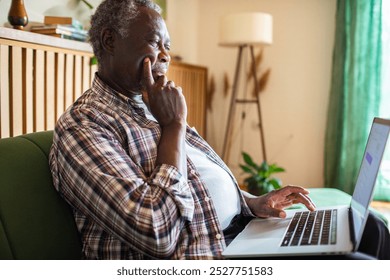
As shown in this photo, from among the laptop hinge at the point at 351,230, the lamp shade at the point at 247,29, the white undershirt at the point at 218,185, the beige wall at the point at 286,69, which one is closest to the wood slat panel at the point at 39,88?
the white undershirt at the point at 218,185

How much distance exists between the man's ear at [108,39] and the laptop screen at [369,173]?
679 millimetres

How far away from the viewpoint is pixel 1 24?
1971 millimetres

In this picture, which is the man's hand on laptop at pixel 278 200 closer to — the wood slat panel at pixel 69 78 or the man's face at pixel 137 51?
the man's face at pixel 137 51

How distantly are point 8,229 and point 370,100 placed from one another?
3.21m

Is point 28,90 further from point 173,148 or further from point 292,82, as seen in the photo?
point 292,82

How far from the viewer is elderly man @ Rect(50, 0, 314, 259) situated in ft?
2.76

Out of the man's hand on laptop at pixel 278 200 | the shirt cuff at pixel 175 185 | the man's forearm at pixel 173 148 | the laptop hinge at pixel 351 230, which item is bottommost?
the man's hand on laptop at pixel 278 200

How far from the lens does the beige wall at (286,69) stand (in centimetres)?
377

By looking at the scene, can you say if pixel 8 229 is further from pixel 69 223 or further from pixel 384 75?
pixel 384 75

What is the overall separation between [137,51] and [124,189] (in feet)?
1.39

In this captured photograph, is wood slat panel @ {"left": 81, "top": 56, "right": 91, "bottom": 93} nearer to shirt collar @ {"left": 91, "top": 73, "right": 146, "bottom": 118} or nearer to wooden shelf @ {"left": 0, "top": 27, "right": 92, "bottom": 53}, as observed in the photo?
wooden shelf @ {"left": 0, "top": 27, "right": 92, "bottom": 53}
